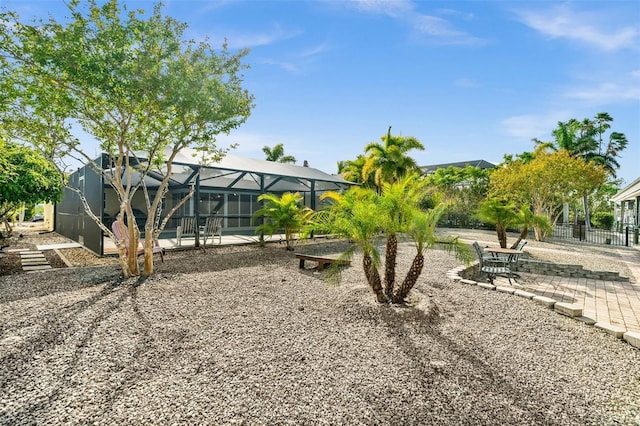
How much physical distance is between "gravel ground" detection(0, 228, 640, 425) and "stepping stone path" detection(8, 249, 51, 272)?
8.76 feet

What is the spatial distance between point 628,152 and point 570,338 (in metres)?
38.6

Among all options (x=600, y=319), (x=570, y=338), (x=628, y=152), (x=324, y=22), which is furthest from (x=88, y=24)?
(x=628, y=152)

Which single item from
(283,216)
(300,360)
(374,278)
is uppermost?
(283,216)

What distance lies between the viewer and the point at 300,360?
296cm

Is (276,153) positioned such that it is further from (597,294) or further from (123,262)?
(597,294)

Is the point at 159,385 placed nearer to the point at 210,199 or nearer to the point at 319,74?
the point at 319,74

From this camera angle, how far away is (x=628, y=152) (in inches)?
1182

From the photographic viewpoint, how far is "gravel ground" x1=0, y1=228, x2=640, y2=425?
2.25 meters

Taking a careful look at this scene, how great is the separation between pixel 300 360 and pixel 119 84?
196 inches

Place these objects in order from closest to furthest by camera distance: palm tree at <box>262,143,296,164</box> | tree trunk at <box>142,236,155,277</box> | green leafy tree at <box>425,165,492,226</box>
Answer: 1. tree trunk at <box>142,236,155,277</box>
2. green leafy tree at <box>425,165,492,226</box>
3. palm tree at <box>262,143,296,164</box>

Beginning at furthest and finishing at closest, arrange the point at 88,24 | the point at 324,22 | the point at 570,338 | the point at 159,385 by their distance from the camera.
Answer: the point at 324,22, the point at 88,24, the point at 570,338, the point at 159,385

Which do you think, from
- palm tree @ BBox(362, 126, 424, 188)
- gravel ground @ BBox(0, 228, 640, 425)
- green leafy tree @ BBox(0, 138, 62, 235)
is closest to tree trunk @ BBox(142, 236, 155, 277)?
gravel ground @ BBox(0, 228, 640, 425)

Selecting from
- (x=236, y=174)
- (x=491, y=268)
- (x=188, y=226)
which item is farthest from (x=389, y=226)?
(x=236, y=174)

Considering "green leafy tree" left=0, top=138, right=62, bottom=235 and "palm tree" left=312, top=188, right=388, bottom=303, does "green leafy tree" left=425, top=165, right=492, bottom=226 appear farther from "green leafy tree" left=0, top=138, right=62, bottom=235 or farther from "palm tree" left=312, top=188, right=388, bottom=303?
"green leafy tree" left=0, top=138, right=62, bottom=235
